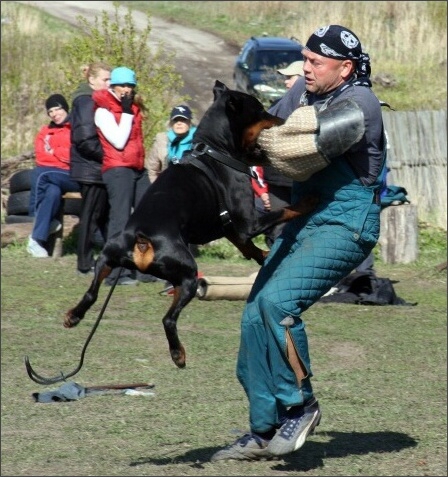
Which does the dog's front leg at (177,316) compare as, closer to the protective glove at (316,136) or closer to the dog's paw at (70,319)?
the dog's paw at (70,319)

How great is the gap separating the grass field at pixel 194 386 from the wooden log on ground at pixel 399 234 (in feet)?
4.33

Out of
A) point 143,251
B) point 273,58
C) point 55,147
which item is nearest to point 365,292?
point 55,147

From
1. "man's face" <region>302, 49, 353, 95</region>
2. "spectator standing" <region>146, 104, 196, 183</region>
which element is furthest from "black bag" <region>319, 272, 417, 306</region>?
"man's face" <region>302, 49, 353, 95</region>

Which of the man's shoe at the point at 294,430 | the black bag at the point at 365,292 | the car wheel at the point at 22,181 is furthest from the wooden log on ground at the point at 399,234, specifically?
the man's shoe at the point at 294,430

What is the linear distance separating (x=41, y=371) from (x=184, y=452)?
2.41m

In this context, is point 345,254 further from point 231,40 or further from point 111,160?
point 231,40

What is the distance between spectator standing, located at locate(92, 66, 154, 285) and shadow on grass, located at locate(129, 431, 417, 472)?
433cm

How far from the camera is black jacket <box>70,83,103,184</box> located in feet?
36.1

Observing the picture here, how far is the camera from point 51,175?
40.9ft

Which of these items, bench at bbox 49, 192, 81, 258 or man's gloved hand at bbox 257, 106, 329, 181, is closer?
man's gloved hand at bbox 257, 106, 329, 181

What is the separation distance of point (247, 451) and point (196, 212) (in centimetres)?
121

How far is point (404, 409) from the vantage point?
7.25 meters

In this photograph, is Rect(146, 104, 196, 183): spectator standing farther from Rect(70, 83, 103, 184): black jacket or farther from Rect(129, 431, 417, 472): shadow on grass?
Rect(129, 431, 417, 472): shadow on grass

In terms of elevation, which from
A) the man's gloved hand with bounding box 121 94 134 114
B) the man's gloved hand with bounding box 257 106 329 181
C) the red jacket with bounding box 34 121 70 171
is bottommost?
the red jacket with bounding box 34 121 70 171
